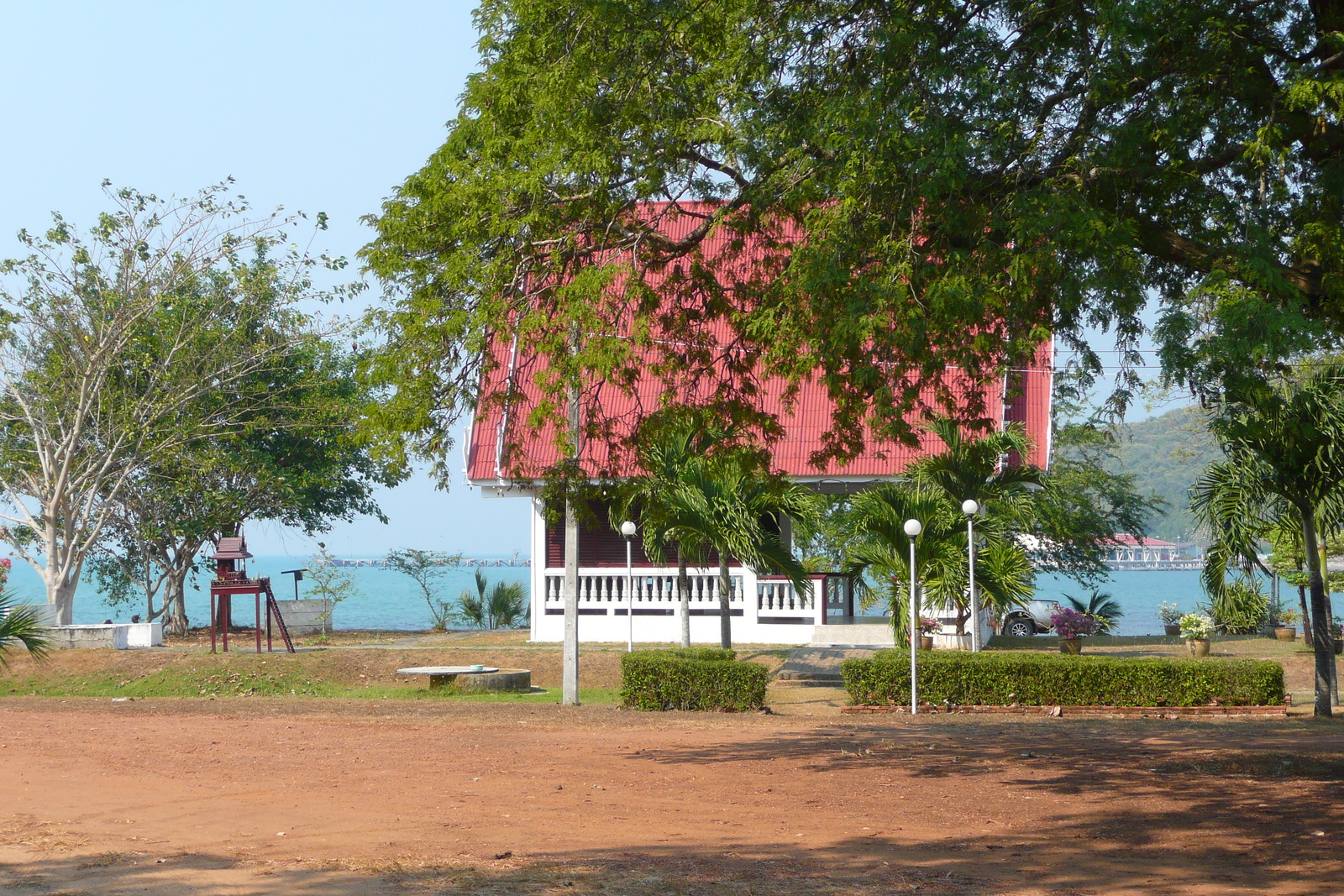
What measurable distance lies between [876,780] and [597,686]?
10598 millimetres

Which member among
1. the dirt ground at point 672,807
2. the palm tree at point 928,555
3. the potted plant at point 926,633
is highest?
the palm tree at point 928,555

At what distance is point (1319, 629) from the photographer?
15.6m

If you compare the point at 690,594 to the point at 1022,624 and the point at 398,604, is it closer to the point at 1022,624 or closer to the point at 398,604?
the point at 1022,624

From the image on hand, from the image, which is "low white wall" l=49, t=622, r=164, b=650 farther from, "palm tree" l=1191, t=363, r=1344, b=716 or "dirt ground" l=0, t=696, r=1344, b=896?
"palm tree" l=1191, t=363, r=1344, b=716

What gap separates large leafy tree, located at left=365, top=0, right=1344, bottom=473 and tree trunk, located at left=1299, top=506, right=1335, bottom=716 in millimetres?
6302

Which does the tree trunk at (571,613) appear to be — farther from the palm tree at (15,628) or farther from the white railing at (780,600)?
the white railing at (780,600)

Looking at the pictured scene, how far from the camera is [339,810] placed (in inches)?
365

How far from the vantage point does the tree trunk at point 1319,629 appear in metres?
15.2

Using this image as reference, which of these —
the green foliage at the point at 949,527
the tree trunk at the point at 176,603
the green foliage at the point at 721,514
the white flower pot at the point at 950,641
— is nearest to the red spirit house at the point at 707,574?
the white flower pot at the point at 950,641

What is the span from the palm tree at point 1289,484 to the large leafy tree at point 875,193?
10.0ft

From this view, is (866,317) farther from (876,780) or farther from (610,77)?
(876,780)

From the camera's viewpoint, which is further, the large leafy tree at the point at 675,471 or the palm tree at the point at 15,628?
the palm tree at the point at 15,628

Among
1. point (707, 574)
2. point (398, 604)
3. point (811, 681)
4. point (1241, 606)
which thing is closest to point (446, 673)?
point (811, 681)

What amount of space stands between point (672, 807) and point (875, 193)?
4781 mm
